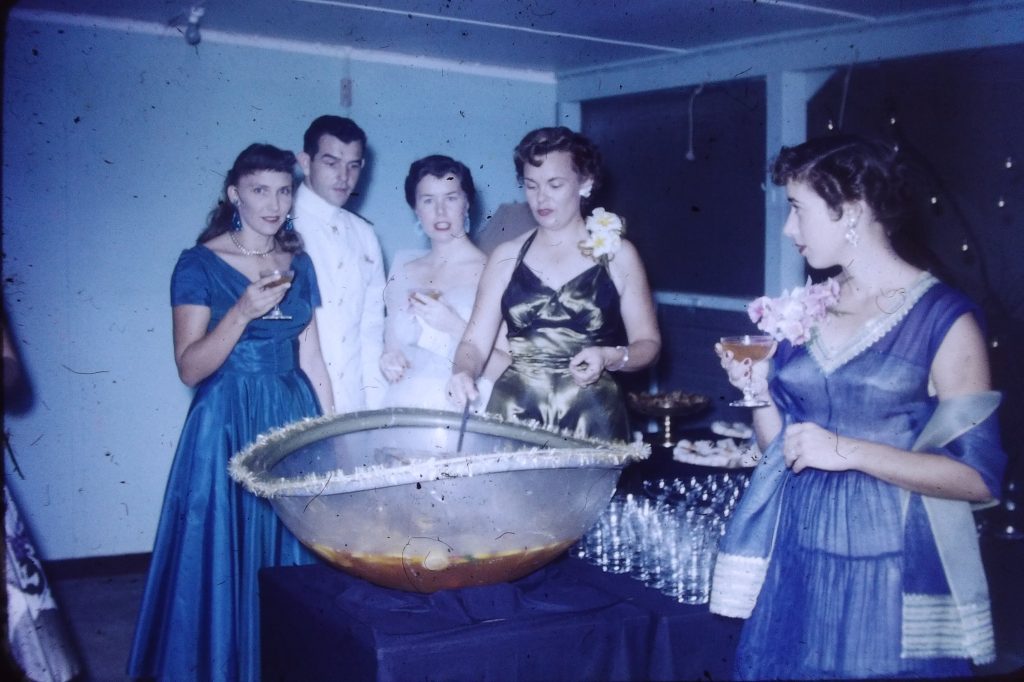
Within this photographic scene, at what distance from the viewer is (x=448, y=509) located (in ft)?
4.56

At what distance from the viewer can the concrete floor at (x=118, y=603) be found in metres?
3.17

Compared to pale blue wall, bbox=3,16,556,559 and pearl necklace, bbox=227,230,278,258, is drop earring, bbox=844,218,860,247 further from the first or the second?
pale blue wall, bbox=3,16,556,559

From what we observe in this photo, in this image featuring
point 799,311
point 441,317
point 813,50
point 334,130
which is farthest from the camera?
point 813,50

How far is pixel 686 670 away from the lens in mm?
1501

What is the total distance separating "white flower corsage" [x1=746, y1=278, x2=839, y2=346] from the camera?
1556mm

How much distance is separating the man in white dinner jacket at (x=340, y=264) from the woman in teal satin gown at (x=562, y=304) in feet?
2.73

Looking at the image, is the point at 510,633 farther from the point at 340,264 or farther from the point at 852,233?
the point at 340,264

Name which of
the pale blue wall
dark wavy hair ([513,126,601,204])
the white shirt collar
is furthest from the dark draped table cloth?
the pale blue wall

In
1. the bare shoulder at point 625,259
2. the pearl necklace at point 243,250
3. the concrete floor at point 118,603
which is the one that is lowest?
the concrete floor at point 118,603

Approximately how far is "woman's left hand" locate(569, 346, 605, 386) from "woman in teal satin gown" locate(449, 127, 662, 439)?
0.35 feet

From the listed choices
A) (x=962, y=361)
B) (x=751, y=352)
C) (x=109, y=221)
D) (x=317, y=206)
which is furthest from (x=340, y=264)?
(x=962, y=361)

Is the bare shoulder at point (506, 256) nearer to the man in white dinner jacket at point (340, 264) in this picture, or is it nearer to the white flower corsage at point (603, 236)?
the white flower corsage at point (603, 236)

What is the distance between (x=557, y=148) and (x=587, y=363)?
65cm
